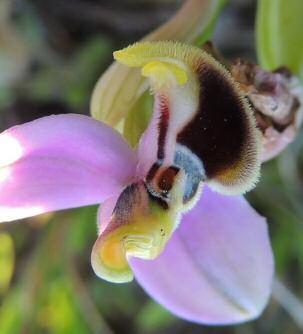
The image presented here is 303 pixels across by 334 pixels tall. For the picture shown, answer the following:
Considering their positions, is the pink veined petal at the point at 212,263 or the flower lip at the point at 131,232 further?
the pink veined petal at the point at 212,263

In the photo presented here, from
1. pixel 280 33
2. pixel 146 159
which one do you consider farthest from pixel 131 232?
pixel 280 33

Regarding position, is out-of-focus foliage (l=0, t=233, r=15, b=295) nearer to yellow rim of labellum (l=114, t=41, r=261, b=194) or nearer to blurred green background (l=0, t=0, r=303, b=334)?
blurred green background (l=0, t=0, r=303, b=334)

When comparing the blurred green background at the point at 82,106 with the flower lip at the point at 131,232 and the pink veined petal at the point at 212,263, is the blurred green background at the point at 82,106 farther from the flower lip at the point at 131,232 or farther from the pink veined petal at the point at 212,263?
the flower lip at the point at 131,232

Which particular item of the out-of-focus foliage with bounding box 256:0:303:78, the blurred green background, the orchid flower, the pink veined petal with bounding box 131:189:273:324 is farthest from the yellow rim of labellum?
the blurred green background

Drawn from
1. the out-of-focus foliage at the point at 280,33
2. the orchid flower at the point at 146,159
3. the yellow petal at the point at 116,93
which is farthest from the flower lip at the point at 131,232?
the out-of-focus foliage at the point at 280,33

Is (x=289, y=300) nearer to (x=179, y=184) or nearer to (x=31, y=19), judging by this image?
(x=31, y=19)

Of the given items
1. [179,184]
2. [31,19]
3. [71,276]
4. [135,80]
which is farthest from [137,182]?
[31,19]

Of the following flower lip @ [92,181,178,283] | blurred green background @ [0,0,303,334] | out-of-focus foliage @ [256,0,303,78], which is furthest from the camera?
blurred green background @ [0,0,303,334]
